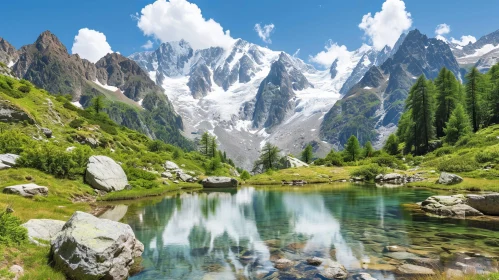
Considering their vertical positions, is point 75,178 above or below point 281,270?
above

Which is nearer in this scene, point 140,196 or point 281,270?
point 281,270

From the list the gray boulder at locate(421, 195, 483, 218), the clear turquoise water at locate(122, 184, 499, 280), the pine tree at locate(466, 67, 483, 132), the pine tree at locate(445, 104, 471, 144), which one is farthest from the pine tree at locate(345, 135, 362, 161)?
the gray boulder at locate(421, 195, 483, 218)

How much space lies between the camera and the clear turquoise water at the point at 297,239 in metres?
16.8

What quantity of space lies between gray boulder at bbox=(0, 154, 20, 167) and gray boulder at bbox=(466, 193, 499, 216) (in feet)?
170

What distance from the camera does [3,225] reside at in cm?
1471

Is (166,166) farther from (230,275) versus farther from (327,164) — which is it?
(230,275)

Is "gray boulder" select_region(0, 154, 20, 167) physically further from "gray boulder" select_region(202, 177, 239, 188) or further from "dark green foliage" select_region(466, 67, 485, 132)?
"dark green foliage" select_region(466, 67, 485, 132)

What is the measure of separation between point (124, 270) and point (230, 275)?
520cm

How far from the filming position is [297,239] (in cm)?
2320

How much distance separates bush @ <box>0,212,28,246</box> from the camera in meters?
14.3

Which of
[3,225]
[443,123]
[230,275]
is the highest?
[443,123]

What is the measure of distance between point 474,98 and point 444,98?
878 centimetres

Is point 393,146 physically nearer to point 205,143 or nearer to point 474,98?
point 474,98

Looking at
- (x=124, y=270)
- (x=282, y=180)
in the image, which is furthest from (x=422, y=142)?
(x=124, y=270)
